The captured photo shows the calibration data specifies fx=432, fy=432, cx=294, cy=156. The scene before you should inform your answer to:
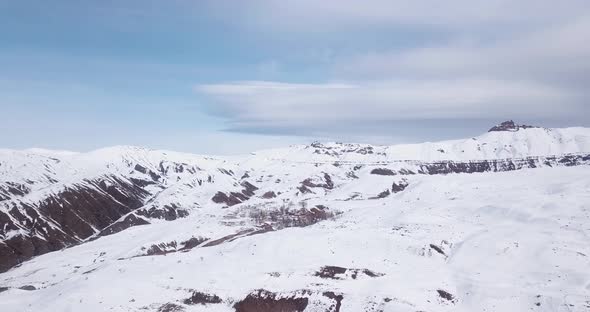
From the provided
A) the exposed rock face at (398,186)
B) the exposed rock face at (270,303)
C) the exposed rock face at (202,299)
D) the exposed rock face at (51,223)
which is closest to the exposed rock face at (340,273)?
the exposed rock face at (270,303)

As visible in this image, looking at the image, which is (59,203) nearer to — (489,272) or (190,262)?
(190,262)

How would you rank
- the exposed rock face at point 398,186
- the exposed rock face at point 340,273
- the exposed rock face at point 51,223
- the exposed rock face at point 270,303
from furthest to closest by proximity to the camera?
the exposed rock face at point 398,186 < the exposed rock face at point 51,223 < the exposed rock face at point 340,273 < the exposed rock face at point 270,303

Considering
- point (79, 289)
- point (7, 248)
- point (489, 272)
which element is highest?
point (79, 289)

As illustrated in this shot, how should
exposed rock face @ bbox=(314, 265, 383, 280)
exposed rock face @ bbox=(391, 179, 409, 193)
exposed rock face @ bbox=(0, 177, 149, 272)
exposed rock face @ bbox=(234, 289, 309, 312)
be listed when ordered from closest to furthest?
1. exposed rock face @ bbox=(234, 289, 309, 312)
2. exposed rock face @ bbox=(314, 265, 383, 280)
3. exposed rock face @ bbox=(0, 177, 149, 272)
4. exposed rock face @ bbox=(391, 179, 409, 193)

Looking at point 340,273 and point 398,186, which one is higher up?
point 340,273

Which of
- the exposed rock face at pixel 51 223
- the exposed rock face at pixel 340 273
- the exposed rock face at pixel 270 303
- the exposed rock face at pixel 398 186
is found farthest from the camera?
the exposed rock face at pixel 398 186

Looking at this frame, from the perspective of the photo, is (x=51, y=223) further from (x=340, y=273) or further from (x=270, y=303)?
(x=270, y=303)

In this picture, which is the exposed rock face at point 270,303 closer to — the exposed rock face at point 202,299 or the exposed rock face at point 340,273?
the exposed rock face at point 202,299

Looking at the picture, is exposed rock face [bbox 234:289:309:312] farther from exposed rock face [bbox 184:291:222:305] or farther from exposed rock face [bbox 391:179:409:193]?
exposed rock face [bbox 391:179:409:193]

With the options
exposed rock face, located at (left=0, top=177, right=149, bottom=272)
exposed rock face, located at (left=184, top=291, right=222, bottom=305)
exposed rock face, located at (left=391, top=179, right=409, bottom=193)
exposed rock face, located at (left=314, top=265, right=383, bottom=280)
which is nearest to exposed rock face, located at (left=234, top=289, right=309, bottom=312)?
exposed rock face, located at (left=184, top=291, right=222, bottom=305)

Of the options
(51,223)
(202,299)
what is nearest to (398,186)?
(51,223)

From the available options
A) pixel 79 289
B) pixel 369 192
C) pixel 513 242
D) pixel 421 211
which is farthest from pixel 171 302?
pixel 369 192
